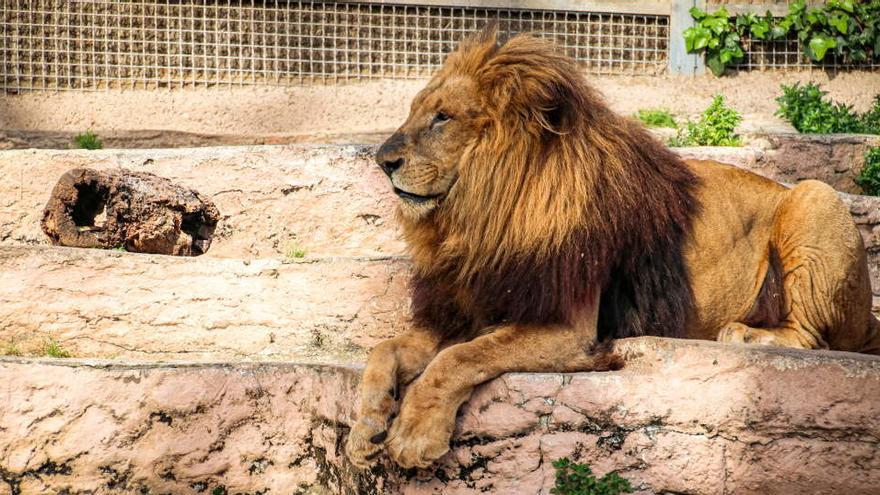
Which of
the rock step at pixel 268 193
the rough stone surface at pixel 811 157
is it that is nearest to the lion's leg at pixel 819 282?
the rough stone surface at pixel 811 157

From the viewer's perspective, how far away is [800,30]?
9062 mm

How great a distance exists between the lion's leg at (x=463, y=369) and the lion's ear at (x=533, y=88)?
76 centimetres

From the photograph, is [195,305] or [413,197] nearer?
[413,197]

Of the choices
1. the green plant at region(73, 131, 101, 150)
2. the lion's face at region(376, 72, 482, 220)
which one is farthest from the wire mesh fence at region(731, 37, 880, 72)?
the lion's face at region(376, 72, 482, 220)

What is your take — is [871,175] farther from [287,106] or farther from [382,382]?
[382,382]

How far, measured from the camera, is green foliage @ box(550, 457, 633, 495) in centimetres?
385

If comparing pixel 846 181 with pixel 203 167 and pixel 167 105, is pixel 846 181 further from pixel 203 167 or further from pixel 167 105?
pixel 167 105

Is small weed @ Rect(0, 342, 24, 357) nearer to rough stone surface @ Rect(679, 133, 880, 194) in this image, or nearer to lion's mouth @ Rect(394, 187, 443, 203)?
lion's mouth @ Rect(394, 187, 443, 203)

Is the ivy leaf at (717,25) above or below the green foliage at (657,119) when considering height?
above

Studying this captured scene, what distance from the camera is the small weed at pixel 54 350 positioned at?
5.26m

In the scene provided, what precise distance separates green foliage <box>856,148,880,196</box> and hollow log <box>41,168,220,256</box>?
13.1ft

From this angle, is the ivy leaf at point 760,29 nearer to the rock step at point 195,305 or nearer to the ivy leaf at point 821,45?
the ivy leaf at point 821,45

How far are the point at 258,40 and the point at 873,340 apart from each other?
201 inches

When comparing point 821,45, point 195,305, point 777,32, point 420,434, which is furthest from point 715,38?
point 420,434
